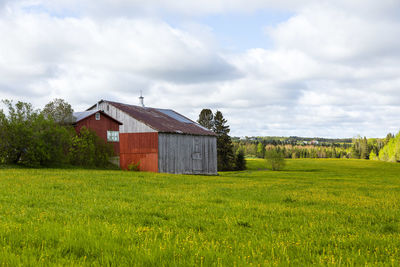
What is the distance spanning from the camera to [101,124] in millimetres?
42625

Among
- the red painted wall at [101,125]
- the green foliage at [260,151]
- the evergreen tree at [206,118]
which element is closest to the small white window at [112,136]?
the red painted wall at [101,125]

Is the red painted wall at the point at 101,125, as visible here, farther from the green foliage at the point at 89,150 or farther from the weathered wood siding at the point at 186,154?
the weathered wood siding at the point at 186,154

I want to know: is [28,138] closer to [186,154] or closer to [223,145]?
[186,154]

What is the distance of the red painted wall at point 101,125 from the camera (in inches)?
1636

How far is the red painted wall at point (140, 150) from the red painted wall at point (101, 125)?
2.69 metres

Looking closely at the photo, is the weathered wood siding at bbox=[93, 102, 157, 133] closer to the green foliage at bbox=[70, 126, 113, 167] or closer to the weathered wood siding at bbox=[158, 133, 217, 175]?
the weathered wood siding at bbox=[158, 133, 217, 175]

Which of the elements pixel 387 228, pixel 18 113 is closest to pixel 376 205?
pixel 387 228

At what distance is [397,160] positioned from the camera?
128 m

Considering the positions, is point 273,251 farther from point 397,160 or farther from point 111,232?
point 397,160

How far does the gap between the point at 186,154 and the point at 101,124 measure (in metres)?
12.1

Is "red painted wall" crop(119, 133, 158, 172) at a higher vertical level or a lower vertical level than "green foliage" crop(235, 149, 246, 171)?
higher

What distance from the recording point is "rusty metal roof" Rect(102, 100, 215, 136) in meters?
40.2

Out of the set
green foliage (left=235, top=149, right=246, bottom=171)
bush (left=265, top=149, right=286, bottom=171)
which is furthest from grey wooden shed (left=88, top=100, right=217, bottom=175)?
bush (left=265, top=149, right=286, bottom=171)

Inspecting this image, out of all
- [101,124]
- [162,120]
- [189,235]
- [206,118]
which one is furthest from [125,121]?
[206,118]
